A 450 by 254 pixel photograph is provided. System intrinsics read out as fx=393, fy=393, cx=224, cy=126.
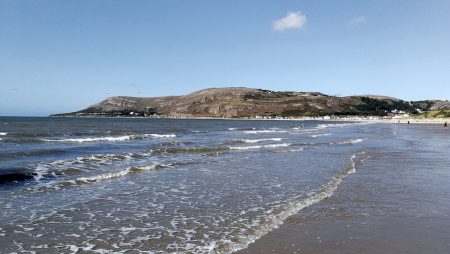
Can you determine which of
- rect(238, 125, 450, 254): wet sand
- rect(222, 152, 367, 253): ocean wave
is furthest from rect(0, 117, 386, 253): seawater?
rect(238, 125, 450, 254): wet sand

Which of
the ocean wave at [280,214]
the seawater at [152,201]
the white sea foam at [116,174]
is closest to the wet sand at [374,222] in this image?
the ocean wave at [280,214]

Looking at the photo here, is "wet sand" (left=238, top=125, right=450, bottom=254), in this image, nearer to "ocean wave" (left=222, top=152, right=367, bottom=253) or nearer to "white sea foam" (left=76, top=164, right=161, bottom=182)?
"ocean wave" (left=222, top=152, right=367, bottom=253)

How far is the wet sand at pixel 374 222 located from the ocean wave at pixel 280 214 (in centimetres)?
21

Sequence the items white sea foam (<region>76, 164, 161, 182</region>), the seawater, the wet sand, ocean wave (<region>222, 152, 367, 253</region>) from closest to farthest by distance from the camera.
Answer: the wet sand < ocean wave (<region>222, 152, 367, 253</region>) < the seawater < white sea foam (<region>76, 164, 161, 182</region>)

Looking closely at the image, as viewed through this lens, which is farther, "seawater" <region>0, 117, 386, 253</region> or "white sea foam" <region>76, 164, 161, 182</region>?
"white sea foam" <region>76, 164, 161, 182</region>

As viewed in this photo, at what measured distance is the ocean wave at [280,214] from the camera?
834 cm

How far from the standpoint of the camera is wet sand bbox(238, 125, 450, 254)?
26.6 feet

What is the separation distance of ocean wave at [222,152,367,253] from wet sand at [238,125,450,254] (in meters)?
0.21

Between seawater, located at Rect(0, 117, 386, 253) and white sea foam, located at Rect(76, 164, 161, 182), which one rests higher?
white sea foam, located at Rect(76, 164, 161, 182)

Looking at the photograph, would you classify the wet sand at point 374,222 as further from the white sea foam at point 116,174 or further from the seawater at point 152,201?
the white sea foam at point 116,174

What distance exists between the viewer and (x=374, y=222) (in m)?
10.0

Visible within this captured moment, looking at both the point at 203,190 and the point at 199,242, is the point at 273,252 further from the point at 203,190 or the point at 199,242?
the point at 203,190

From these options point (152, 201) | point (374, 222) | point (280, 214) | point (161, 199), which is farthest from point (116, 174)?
point (374, 222)

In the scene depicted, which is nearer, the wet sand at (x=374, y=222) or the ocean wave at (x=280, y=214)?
the wet sand at (x=374, y=222)
